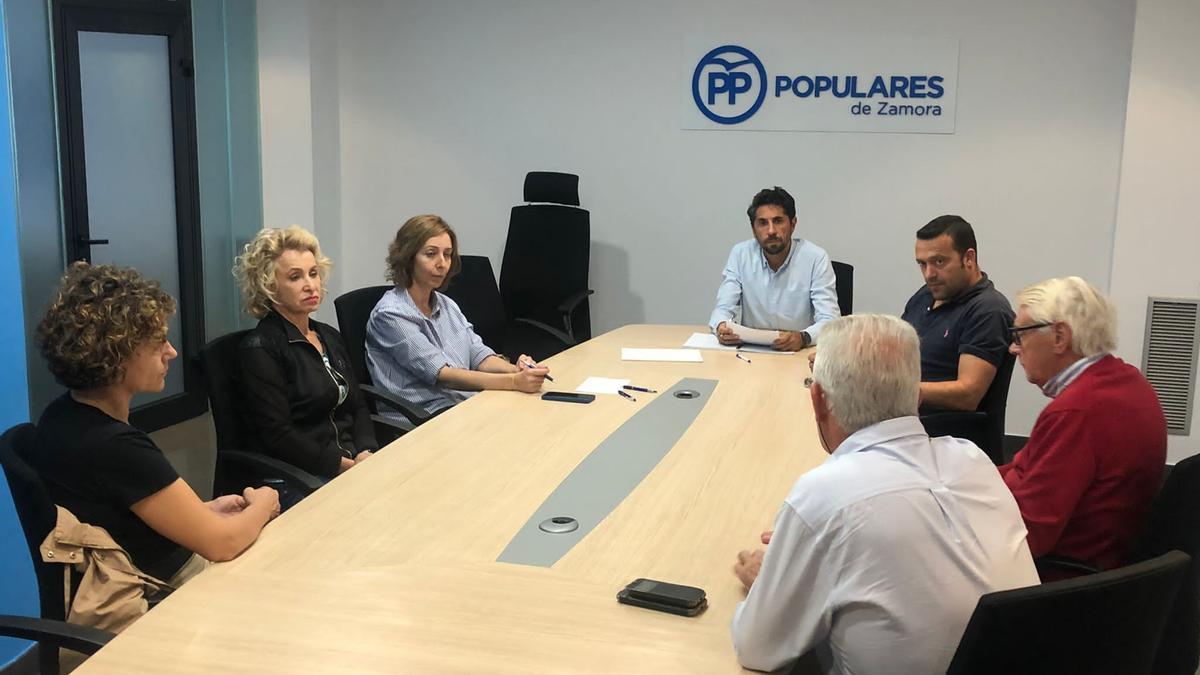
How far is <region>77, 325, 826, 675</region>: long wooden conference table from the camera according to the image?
1.57 m

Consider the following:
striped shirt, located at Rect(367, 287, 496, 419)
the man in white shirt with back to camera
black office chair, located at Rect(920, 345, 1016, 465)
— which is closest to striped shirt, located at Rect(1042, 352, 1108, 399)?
the man in white shirt with back to camera

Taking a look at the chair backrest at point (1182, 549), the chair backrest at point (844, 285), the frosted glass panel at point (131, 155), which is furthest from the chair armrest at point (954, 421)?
the frosted glass panel at point (131, 155)

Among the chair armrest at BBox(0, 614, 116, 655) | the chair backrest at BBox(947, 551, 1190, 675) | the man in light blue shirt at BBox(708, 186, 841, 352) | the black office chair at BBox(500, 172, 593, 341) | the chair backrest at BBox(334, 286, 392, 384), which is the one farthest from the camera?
the black office chair at BBox(500, 172, 593, 341)

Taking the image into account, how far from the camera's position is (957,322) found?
3498 mm

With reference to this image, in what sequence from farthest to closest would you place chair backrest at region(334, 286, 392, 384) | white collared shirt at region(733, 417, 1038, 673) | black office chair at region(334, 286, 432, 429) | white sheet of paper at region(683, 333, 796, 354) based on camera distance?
white sheet of paper at region(683, 333, 796, 354) → chair backrest at region(334, 286, 392, 384) → black office chair at region(334, 286, 432, 429) → white collared shirt at region(733, 417, 1038, 673)

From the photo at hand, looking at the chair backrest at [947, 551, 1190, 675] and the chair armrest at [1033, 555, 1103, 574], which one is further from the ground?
the chair backrest at [947, 551, 1190, 675]

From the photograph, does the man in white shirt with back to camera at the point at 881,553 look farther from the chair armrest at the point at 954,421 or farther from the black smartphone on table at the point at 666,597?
the chair armrest at the point at 954,421

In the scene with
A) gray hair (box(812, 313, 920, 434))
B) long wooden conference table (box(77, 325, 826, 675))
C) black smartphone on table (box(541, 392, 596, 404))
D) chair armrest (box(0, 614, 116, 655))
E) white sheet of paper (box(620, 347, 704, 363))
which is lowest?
chair armrest (box(0, 614, 116, 655))

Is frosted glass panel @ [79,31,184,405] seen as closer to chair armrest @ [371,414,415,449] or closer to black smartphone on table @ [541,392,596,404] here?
chair armrest @ [371,414,415,449]

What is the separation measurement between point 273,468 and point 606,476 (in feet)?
3.07

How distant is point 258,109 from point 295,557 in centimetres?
441

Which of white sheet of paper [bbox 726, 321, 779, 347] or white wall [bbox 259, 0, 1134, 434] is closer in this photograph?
A: white sheet of paper [bbox 726, 321, 779, 347]

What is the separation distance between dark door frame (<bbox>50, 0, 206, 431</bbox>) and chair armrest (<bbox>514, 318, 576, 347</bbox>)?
1.82 metres

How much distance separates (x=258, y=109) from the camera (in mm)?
5734
